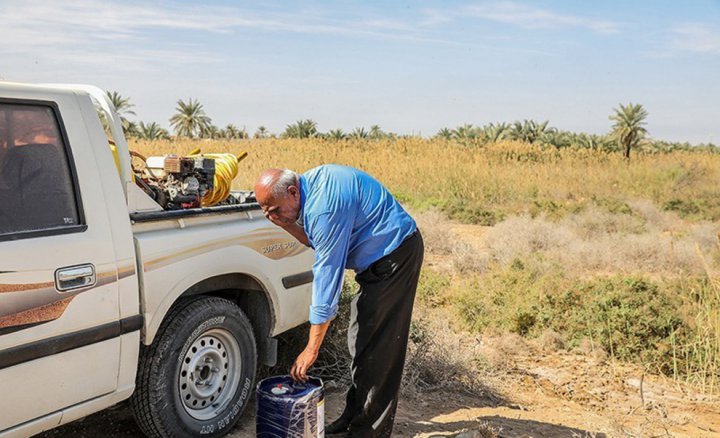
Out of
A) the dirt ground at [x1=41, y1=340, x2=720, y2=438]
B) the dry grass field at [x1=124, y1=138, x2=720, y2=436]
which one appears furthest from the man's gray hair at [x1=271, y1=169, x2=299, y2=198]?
the dry grass field at [x1=124, y1=138, x2=720, y2=436]

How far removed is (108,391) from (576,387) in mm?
4306

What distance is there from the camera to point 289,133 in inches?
1604

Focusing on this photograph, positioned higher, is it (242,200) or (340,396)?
(242,200)

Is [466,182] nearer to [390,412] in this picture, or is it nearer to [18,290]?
[390,412]

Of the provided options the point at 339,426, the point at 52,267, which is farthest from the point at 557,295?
the point at 52,267

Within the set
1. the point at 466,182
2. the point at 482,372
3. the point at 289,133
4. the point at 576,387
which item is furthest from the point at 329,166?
the point at 289,133

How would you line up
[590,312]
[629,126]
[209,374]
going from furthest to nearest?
[629,126], [590,312], [209,374]

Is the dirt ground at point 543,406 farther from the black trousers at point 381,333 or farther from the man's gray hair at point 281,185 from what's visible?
the man's gray hair at point 281,185

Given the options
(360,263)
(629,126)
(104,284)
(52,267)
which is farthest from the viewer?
(629,126)

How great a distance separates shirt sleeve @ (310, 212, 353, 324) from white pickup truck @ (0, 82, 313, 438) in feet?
2.49

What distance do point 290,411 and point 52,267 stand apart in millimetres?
1430

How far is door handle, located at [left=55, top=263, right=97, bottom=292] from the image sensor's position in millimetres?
3088

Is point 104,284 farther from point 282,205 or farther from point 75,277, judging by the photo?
point 282,205

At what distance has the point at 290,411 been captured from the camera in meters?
3.67
